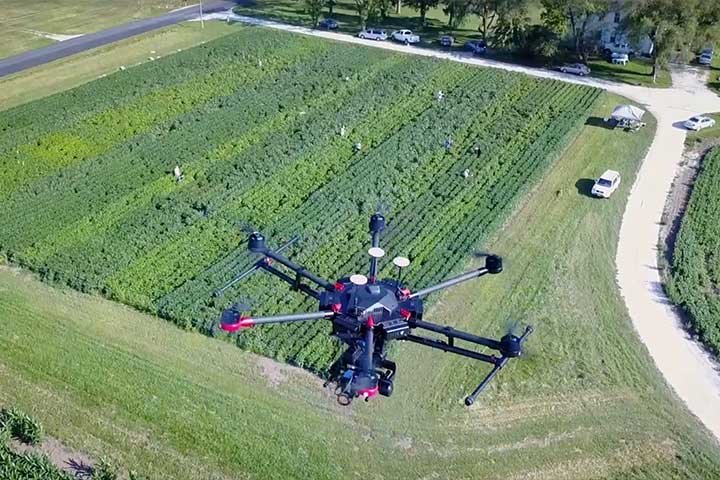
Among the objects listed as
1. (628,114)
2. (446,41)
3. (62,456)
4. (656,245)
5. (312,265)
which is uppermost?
(446,41)

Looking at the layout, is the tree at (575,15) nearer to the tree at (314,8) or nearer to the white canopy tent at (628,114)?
the white canopy tent at (628,114)

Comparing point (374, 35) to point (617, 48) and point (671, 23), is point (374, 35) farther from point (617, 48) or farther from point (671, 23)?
point (671, 23)

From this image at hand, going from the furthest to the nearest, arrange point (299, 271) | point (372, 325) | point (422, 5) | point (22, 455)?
point (422, 5), point (22, 455), point (299, 271), point (372, 325)

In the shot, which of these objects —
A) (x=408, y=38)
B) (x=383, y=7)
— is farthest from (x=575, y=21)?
(x=383, y=7)

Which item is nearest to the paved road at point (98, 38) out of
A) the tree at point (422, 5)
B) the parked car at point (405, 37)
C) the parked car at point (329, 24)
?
the parked car at point (329, 24)

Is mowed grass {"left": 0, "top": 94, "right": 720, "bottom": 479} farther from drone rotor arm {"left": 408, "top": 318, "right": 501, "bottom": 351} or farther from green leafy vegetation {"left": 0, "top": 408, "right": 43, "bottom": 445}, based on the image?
drone rotor arm {"left": 408, "top": 318, "right": 501, "bottom": 351}

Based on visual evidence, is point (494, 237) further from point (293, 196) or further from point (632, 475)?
point (632, 475)

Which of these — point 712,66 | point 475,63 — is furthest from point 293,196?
point 712,66
